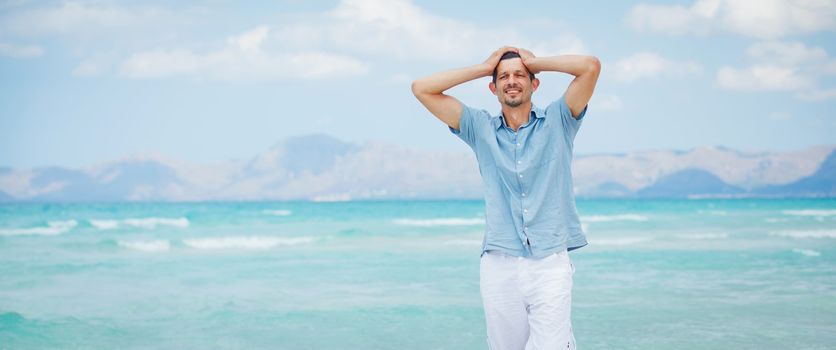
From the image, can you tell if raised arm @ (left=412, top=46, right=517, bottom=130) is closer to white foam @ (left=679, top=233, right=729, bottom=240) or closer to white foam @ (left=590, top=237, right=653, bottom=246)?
white foam @ (left=590, top=237, right=653, bottom=246)

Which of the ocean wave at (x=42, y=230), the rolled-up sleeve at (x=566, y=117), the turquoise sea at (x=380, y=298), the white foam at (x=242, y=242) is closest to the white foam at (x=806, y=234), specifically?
the turquoise sea at (x=380, y=298)

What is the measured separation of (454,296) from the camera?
10.0 m

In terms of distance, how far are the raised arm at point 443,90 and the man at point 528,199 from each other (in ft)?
0.08

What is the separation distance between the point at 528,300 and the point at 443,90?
1057 millimetres

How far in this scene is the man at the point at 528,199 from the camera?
3539 millimetres

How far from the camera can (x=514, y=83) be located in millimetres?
3648

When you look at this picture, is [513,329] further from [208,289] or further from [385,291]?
[208,289]

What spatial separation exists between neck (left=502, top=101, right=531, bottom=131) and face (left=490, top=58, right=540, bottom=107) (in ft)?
0.09

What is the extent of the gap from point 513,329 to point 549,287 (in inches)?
11.6

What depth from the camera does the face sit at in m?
3.65

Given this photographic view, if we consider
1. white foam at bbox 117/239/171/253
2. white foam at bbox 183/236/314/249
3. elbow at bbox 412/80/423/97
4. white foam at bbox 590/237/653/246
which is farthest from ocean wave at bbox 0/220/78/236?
elbow at bbox 412/80/423/97

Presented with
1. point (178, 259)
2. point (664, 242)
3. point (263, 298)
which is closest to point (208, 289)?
point (263, 298)

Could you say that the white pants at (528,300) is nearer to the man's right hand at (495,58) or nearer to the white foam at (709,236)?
the man's right hand at (495,58)

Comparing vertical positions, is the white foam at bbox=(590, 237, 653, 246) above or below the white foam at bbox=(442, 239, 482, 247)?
below
